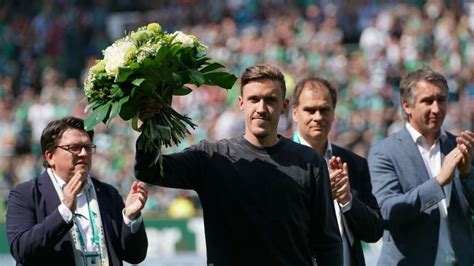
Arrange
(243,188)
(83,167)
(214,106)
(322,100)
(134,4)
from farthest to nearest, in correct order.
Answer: (134,4) → (214,106) → (322,100) → (83,167) → (243,188)

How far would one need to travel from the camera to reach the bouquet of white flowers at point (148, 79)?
24.7 ft

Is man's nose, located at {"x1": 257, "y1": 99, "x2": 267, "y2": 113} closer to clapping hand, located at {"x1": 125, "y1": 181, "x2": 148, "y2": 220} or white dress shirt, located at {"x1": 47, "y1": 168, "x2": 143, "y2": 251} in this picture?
clapping hand, located at {"x1": 125, "y1": 181, "x2": 148, "y2": 220}

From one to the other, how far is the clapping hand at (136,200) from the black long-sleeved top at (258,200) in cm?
53

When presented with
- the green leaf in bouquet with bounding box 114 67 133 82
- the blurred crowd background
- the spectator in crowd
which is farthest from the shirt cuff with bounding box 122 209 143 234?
the blurred crowd background

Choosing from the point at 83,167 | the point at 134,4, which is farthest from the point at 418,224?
the point at 134,4

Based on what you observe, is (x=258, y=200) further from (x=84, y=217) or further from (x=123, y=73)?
(x=84, y=217)

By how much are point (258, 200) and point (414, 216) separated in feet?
5.58

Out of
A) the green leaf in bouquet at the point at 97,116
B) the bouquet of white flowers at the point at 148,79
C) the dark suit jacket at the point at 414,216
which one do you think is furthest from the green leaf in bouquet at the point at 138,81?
the dark suit jacket at the point at 414,216

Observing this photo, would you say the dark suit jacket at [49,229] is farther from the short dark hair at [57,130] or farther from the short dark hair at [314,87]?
the short dark hair at [314,87]

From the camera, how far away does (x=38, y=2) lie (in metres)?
28.1

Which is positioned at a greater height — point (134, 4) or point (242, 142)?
point (134, 4)

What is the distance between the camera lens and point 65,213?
8039 millimetres

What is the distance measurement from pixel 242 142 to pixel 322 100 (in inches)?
48.5

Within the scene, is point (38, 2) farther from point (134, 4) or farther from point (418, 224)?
point (418, 224)
